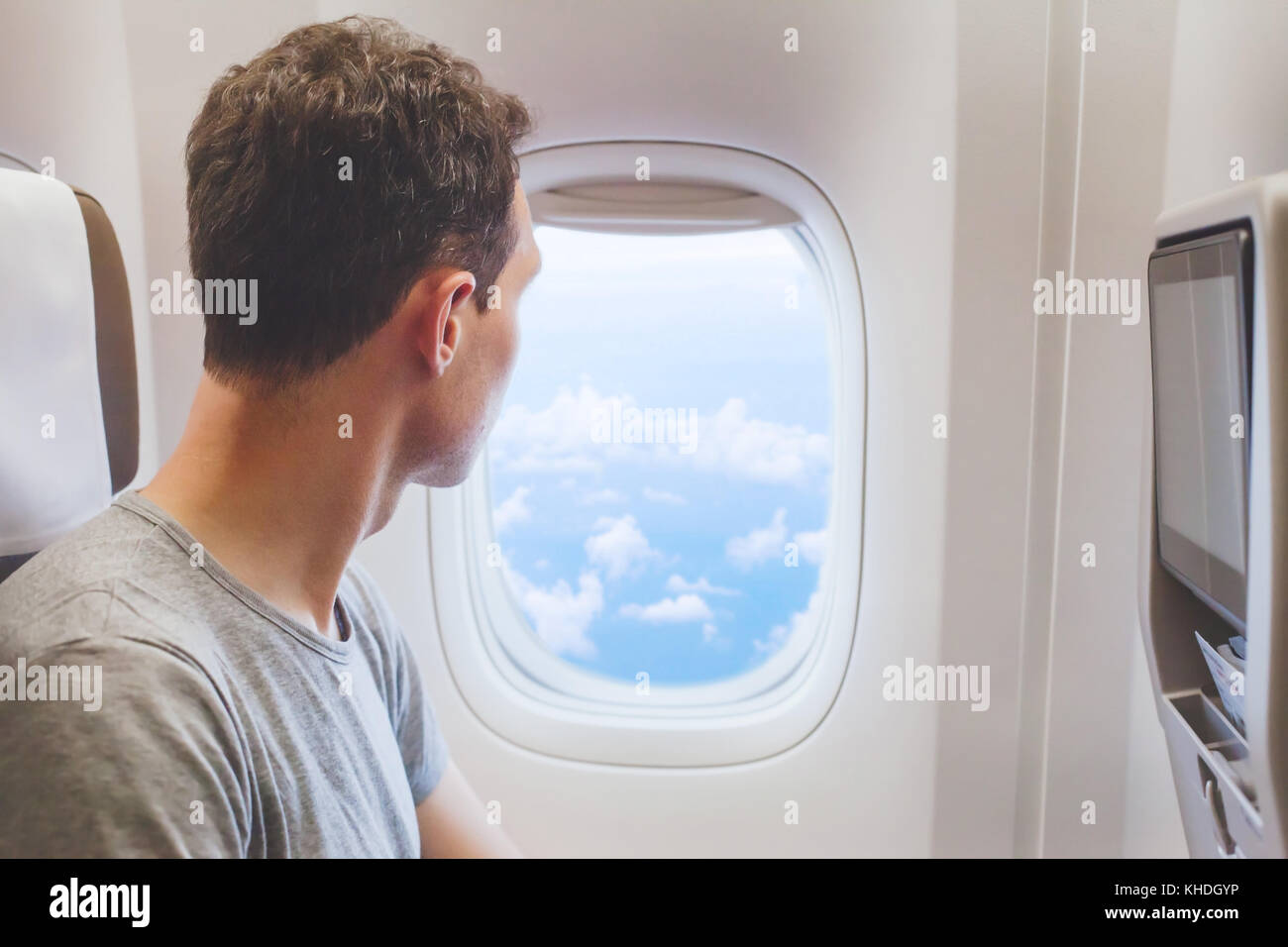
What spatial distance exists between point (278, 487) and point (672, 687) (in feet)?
4.92

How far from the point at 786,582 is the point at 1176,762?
1.00 metres

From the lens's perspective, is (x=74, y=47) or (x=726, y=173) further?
(x=726, y=173)

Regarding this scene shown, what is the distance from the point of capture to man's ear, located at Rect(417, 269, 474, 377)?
113 centimetres

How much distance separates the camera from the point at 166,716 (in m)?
0.84

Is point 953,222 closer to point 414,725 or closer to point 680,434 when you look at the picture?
point 680,434

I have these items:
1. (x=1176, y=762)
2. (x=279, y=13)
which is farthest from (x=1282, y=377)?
(x=279, y=13)

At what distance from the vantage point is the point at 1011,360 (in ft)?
6.29

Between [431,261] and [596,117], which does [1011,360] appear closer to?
[596,117]

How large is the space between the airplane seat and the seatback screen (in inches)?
59.7

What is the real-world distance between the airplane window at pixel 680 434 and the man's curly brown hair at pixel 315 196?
110 centimetres

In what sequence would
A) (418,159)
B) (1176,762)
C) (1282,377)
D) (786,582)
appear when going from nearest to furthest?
1. (1282,377)
2. (418,159)
3. (1176,762)
4. (786,582)

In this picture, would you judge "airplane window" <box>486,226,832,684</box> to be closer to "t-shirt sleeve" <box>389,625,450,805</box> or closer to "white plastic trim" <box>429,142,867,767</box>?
"white plastic trim" <box>429,142,867,767</box>

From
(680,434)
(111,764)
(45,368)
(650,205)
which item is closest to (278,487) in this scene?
(111,764)

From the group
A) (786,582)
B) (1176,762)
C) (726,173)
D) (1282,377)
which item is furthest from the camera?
(786,582)
